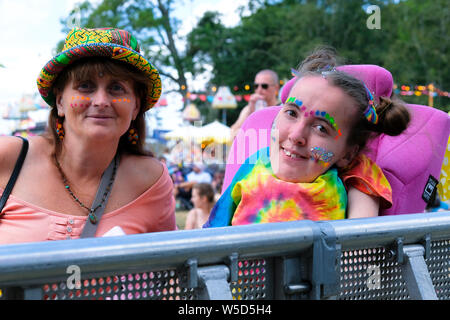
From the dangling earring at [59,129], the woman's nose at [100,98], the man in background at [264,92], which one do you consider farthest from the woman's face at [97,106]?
the man in background at [264,92]

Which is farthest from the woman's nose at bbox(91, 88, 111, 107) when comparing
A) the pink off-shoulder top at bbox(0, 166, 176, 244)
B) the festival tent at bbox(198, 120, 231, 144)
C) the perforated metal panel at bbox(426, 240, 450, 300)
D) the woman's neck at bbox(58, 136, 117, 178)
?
the festival tent at bbox(198, 120, 231, 144)

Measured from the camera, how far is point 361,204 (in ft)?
5.94

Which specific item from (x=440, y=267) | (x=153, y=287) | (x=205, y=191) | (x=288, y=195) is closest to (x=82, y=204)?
(x=288, y=195)

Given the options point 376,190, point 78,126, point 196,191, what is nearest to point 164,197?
point 78,126

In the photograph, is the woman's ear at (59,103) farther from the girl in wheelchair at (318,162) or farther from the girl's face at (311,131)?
the girl's face at (311,131)

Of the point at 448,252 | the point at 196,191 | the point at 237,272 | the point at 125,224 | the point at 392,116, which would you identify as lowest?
the point at 196,191

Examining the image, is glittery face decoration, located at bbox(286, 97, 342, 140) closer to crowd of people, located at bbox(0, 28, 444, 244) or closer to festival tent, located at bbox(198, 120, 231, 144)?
crowd of people, located at bbox(0, 28, 444, 244)

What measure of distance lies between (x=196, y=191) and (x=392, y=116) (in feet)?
15.4

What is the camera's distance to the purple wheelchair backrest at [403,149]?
214 centimetres

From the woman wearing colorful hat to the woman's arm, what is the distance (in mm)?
780

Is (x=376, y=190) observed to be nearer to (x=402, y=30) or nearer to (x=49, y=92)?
(x=49, y=92)

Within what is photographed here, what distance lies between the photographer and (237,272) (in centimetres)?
99

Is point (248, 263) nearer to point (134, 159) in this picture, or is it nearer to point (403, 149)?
point (134, 159)

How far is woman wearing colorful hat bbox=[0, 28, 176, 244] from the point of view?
190 cm
